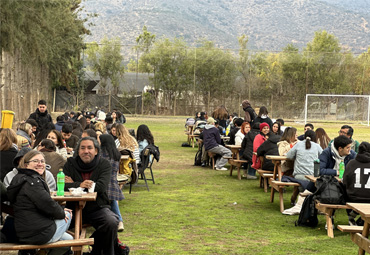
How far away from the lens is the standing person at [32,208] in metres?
5.38

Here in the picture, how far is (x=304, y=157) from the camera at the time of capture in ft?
33.4

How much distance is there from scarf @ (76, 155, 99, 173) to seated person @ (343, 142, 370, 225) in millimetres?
3224

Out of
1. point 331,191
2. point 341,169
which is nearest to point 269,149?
point 341,169

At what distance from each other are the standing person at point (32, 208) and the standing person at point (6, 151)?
84.0 inches

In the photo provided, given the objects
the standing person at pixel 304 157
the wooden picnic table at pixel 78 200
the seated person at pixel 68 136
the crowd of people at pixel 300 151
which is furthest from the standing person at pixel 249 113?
the wooden picnic table at pixel 78 200

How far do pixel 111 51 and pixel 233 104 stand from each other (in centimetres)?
1364

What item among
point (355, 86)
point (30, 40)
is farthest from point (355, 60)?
point (30, 40)

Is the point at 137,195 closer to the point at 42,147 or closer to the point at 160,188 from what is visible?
the point at 160,188

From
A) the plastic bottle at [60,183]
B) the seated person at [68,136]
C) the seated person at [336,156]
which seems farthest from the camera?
the seated person at [68,136]

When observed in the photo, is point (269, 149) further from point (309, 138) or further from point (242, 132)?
point (242, 132)

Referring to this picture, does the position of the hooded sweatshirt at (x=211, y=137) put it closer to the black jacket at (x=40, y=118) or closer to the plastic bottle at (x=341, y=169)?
the black jacket at (x=40, y=118)

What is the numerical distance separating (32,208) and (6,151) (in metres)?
2.46

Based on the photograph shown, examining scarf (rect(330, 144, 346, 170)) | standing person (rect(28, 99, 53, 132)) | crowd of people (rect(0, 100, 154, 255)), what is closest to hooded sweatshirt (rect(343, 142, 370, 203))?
scarf (rect(330, 144, 346, 170))

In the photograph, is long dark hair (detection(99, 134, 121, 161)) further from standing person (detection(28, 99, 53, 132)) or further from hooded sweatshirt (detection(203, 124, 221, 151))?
hooded sweatshirt (detection(203, 124, 221, 151))
